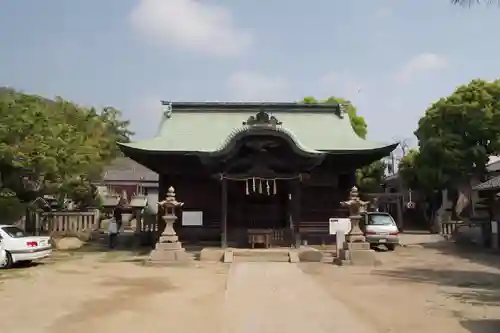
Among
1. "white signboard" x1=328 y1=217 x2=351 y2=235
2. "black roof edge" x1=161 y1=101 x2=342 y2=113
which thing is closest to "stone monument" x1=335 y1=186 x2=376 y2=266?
"white signboard" x1=328 y1=217 x2=351 y2=235

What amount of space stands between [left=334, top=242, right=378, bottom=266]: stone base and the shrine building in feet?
12.7

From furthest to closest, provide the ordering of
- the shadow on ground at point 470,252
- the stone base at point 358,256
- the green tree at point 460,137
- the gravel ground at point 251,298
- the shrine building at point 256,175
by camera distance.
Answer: the green tree at point 460,137 < the shrine building at point 256,175 < the shadow on ground at point 470,252 < the stone base at point 358,256 < the gravel ground at point 251,298

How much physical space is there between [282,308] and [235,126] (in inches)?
690

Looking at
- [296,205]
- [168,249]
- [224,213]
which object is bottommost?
[168,249]

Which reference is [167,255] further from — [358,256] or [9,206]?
[9,206]

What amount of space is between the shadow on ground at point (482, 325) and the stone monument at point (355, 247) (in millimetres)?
8834

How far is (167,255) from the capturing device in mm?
17375

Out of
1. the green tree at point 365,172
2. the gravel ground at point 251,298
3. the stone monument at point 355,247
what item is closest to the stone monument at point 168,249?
the gravel ground at point 251,298

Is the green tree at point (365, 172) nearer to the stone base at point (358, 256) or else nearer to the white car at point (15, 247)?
the stone base at point (358, 256)

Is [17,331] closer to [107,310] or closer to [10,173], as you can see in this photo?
[107,310]

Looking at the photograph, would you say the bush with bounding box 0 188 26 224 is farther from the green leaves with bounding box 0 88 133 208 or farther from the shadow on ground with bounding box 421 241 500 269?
the shadow on ground with bounding box 421 241 500 269

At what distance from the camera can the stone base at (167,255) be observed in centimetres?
1727

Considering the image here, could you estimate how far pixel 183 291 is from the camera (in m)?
11.3

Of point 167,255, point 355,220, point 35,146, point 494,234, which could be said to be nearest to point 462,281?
point 355,220
